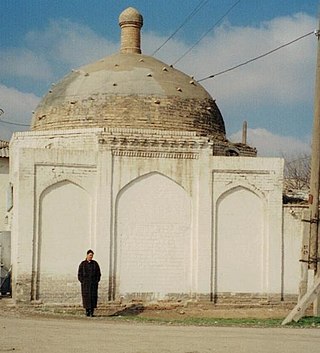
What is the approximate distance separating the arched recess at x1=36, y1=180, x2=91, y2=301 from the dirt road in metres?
4.09

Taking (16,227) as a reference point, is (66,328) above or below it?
below

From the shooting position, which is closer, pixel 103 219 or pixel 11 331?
pixel 11 331

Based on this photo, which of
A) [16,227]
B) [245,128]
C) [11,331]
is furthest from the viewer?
[245,128]

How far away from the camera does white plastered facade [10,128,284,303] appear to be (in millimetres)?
20438

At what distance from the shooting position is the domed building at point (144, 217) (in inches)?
805

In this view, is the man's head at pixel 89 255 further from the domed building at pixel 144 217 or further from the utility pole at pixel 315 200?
the utility pole at pixel 315 200

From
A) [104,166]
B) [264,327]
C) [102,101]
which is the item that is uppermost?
[102,101]

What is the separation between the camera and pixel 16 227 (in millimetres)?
20406

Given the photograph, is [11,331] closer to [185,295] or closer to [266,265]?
[185,295]

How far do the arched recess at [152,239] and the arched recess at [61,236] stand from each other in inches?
38.8

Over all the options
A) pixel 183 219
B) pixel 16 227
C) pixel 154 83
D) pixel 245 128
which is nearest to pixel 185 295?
pixel 183 219

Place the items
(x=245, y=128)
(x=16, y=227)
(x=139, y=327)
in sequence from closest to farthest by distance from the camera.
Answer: (x=139, y=327)
(x=16, y=227)
(x=245, y=128)

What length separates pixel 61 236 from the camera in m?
20.6

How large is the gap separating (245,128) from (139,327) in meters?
19.0
